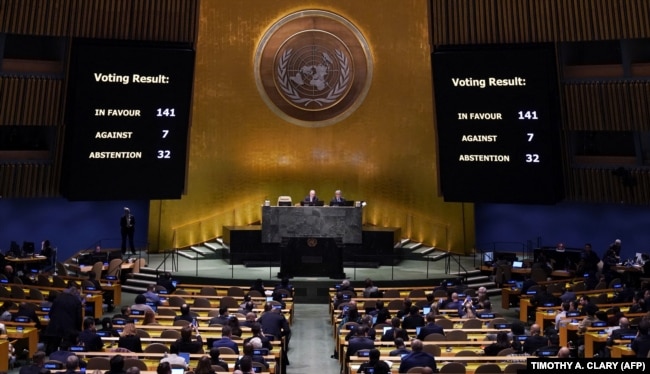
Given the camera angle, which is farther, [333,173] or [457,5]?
[333,173]

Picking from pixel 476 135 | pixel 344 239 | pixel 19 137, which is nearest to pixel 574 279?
pixel 476 135

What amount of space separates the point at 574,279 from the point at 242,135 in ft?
35.7

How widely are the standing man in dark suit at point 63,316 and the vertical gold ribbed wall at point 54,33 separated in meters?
6.81

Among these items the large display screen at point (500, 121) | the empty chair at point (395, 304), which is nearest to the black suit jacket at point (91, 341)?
the empty chair at point (395, 304)

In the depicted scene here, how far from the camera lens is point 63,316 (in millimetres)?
16141

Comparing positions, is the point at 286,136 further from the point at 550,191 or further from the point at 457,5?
the point at 550,191

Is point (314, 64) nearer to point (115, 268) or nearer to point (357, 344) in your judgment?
point (115, 268)

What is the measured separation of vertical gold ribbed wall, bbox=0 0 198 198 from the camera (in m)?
21.3

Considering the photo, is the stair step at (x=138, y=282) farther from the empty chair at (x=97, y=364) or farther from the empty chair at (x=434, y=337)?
the empty chair at (x=97, y=364)

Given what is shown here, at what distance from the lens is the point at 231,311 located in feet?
58.7

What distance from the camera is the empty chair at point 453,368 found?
11.9 metres

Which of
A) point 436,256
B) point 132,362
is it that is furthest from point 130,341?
point 436,256

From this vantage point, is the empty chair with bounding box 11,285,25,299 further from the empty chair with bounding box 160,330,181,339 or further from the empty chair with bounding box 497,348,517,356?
the empty chair with bounding box 497,348,517,356

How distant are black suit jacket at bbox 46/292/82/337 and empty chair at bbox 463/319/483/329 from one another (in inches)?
273
